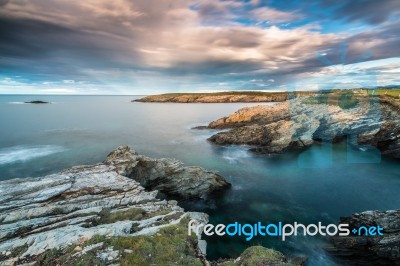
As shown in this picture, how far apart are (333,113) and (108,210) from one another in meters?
50.6

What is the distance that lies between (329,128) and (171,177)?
39.6 m

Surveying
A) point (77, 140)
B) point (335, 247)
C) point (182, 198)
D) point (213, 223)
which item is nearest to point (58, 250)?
point (213, 223)

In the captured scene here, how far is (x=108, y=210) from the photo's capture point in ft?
60.5

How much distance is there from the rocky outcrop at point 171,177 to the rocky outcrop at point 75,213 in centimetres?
375

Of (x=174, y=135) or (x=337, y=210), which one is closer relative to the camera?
(x=337, y=210)

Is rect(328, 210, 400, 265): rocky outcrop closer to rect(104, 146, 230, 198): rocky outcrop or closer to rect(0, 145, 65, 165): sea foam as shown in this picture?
rect(104, 146, 230, 198): rocky outcrop

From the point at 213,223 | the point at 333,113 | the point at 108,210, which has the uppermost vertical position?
the point at 333,113

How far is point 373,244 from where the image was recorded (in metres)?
18.7

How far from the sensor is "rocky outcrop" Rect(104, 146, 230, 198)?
29.1 metres

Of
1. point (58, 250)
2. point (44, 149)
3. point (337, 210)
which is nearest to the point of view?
point (58, 250)

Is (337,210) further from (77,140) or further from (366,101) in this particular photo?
(77,140)

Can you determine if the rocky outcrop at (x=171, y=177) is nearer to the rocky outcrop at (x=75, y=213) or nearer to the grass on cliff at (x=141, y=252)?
the rocky outcrop at (x=75, y=213)

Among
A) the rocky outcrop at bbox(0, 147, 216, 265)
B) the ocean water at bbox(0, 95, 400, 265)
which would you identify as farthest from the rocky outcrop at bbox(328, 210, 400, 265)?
the rocky outcrop at bbox(0, 147, 216, 265)

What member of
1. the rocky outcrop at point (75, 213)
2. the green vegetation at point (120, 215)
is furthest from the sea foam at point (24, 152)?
the green vegetation at point (120, 215)
